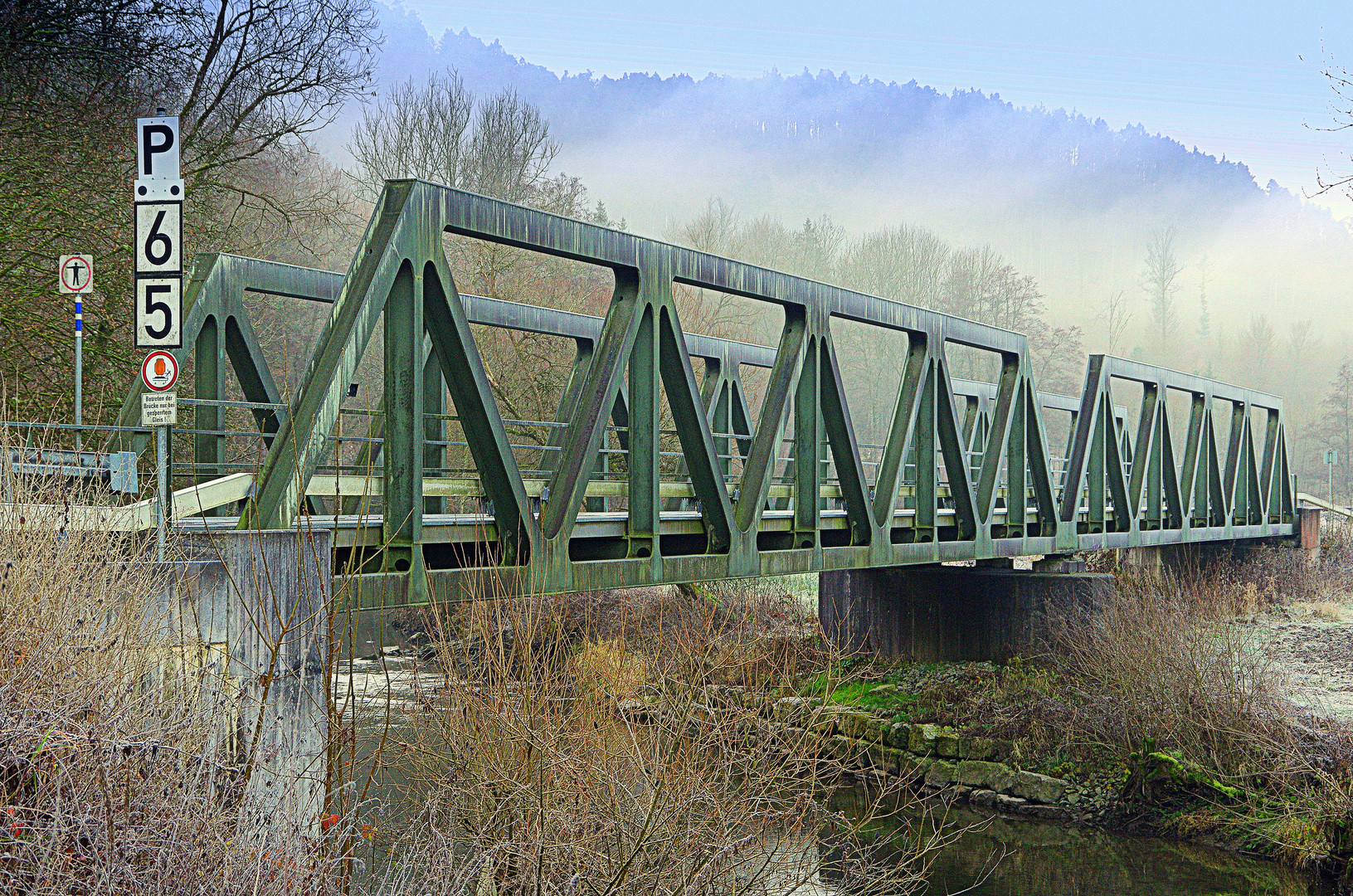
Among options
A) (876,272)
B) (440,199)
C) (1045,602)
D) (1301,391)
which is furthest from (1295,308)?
(440,199)

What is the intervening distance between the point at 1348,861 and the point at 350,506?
12248mm

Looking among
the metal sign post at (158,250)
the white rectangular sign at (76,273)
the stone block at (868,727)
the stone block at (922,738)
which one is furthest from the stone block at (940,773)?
the metal sign post at (158,250)

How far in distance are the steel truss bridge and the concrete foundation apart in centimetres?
100

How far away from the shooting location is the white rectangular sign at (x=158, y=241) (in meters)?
7.55

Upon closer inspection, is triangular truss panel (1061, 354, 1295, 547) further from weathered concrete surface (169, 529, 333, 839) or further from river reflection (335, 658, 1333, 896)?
weathered concrete surface (169, 529, 333, 839)

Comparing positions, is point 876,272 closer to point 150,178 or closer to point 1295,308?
point 1295,308

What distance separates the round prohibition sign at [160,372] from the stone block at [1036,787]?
45.1 feet

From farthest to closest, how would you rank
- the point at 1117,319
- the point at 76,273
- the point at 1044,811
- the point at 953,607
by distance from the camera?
the point at 1117,319 < the point at 953,607 < the point at 1044,811 < the point at 76,273

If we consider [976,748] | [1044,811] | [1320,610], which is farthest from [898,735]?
[1320,610]

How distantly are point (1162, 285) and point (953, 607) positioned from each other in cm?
7290

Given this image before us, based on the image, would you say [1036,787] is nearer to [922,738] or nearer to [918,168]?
[922,738]

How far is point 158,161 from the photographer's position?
7.70 m

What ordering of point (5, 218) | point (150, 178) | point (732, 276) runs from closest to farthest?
point (150, 178), point (732, 276), point (5, 218)

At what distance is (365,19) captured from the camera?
23.4 metres
